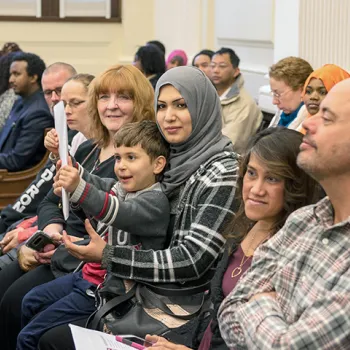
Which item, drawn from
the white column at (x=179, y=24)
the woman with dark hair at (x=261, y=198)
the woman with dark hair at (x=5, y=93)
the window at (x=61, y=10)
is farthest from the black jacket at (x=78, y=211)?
the window at (x=61, y=10)

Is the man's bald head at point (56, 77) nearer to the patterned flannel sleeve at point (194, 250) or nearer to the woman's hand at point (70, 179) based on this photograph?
the woman's hand at point (70, 179)

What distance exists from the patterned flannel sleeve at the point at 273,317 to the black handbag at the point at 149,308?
2.24ft

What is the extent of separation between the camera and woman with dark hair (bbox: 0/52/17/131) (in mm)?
7457

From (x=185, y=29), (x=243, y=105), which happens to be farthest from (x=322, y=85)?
(x=185, y=29)

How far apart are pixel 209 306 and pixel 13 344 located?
140 centimetres

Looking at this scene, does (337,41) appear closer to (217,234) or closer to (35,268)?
(35,268)

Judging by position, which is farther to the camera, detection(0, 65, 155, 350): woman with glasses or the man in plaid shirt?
detection(0, 65, 155, 350): woman with glasses

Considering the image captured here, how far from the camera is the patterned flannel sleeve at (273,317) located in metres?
2.14

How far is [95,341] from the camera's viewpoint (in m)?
2.88

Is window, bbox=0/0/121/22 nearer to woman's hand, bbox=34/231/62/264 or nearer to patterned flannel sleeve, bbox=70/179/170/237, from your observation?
woman's hand, bbox=34/231/62/264

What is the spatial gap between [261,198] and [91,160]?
1588 millimetres

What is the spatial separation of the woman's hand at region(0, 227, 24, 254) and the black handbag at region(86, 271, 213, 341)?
5.05 ft

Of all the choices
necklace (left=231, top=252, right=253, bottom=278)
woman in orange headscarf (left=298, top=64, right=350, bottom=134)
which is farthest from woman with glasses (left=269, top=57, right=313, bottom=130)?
necklace (left=231, top=252, right=253, bottom=278)

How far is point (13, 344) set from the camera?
423cm
